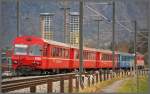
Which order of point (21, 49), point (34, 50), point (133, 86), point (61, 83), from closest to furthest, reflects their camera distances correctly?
point (61, 83) < point (133, 86) < point (21, 49) < point (34, 50)

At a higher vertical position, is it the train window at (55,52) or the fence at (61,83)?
the train window at (55,52)

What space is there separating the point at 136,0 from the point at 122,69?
225 inches

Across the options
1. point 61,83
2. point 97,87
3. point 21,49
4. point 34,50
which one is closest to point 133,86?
point 97,87

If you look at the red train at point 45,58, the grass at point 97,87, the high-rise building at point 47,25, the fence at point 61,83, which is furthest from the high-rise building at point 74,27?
the red train at point 45,58

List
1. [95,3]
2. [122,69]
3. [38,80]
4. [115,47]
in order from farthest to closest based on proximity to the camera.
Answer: [122,69], [115,47], [38,80], [95,3]

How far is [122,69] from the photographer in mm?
16859

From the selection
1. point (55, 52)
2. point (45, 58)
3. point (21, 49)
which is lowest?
point (45, 58)

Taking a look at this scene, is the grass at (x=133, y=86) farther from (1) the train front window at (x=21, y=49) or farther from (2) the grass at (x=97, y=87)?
(1) the train front window at (x=21, y=49)

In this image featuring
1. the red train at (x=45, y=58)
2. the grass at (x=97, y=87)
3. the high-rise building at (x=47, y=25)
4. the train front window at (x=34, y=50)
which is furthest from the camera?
the train front window at (x=34, y=50)

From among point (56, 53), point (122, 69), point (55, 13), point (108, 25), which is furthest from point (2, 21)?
point (56, 53)

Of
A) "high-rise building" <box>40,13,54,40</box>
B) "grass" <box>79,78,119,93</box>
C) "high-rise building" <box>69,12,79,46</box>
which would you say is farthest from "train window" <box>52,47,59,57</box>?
"high-rise building" <box>69,12,79,46</box>

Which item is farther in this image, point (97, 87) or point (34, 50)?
point (34, 50)

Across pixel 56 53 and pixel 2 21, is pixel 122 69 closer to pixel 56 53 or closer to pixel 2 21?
pixel 56 53

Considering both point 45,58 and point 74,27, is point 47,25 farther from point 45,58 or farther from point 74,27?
point 45,58
